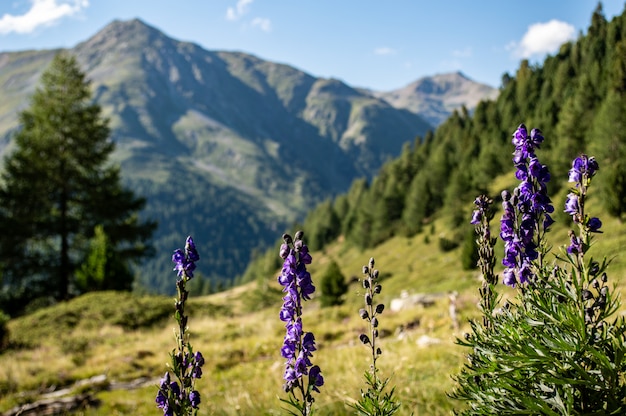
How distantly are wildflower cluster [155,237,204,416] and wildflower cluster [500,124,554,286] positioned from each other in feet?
7.09

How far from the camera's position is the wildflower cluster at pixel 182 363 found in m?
2.87

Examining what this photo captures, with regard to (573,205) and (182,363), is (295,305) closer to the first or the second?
(182,363)

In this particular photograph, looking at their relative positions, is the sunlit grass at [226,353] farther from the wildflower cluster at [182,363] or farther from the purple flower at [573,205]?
the purple flower at [573,205]

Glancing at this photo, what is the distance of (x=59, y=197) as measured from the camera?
33188 millimetres

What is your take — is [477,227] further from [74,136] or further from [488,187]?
[488,187]

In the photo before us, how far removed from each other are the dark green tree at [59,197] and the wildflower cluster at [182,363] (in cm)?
2871

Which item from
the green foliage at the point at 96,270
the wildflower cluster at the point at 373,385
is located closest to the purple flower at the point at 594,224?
the wildflower cluster at the point at 373,385

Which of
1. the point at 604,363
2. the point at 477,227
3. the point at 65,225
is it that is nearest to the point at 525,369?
the point at 604,363

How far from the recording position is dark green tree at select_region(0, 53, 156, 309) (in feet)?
104

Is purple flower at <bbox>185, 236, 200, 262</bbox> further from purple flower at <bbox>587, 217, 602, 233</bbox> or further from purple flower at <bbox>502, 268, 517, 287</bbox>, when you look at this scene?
purple flower at <bbox>587, 217, 602, 233</bbox>

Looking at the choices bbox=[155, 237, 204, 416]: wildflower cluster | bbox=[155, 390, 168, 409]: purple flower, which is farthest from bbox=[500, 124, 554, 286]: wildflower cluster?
bbox=[155, 390, 168, 409]: purple flower

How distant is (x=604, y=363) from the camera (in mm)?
2311

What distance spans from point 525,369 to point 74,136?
121 ft

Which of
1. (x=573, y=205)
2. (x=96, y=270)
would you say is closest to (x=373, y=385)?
(x=573, y=205)
